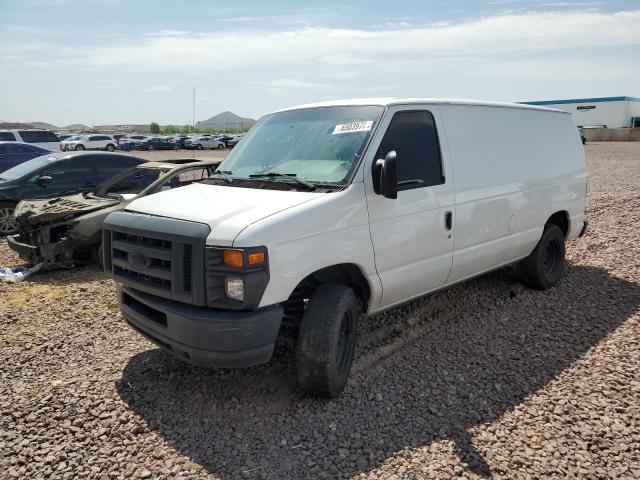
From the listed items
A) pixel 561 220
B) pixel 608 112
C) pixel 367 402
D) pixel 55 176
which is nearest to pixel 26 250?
pixel 55 176

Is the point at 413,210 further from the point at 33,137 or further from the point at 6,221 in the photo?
the point at 33,137

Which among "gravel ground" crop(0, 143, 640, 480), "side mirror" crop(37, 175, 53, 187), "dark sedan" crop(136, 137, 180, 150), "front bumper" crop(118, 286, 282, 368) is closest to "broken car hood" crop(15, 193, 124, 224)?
"side mirror" crop(37, 175, 53, 187)

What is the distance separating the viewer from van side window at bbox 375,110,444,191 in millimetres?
4070

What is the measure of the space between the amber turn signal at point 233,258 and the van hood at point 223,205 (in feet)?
0.20

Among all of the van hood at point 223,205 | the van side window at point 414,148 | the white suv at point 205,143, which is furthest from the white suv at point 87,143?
the van side window at point 414,148

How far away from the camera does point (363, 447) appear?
3.22m

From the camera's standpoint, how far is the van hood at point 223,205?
3189 mm

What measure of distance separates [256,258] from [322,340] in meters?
0.79

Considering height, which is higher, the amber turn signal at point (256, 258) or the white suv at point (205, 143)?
the amber turn signal at point (256, 258)

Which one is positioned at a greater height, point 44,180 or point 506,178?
point 506,178

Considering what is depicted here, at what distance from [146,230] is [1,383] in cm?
188

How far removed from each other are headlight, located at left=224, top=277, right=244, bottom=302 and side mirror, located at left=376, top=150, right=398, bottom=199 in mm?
1253

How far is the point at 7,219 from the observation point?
30.8ft

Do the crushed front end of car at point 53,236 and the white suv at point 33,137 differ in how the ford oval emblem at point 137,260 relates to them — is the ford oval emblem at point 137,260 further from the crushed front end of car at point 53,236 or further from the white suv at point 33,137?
the white suv at point 33,137
